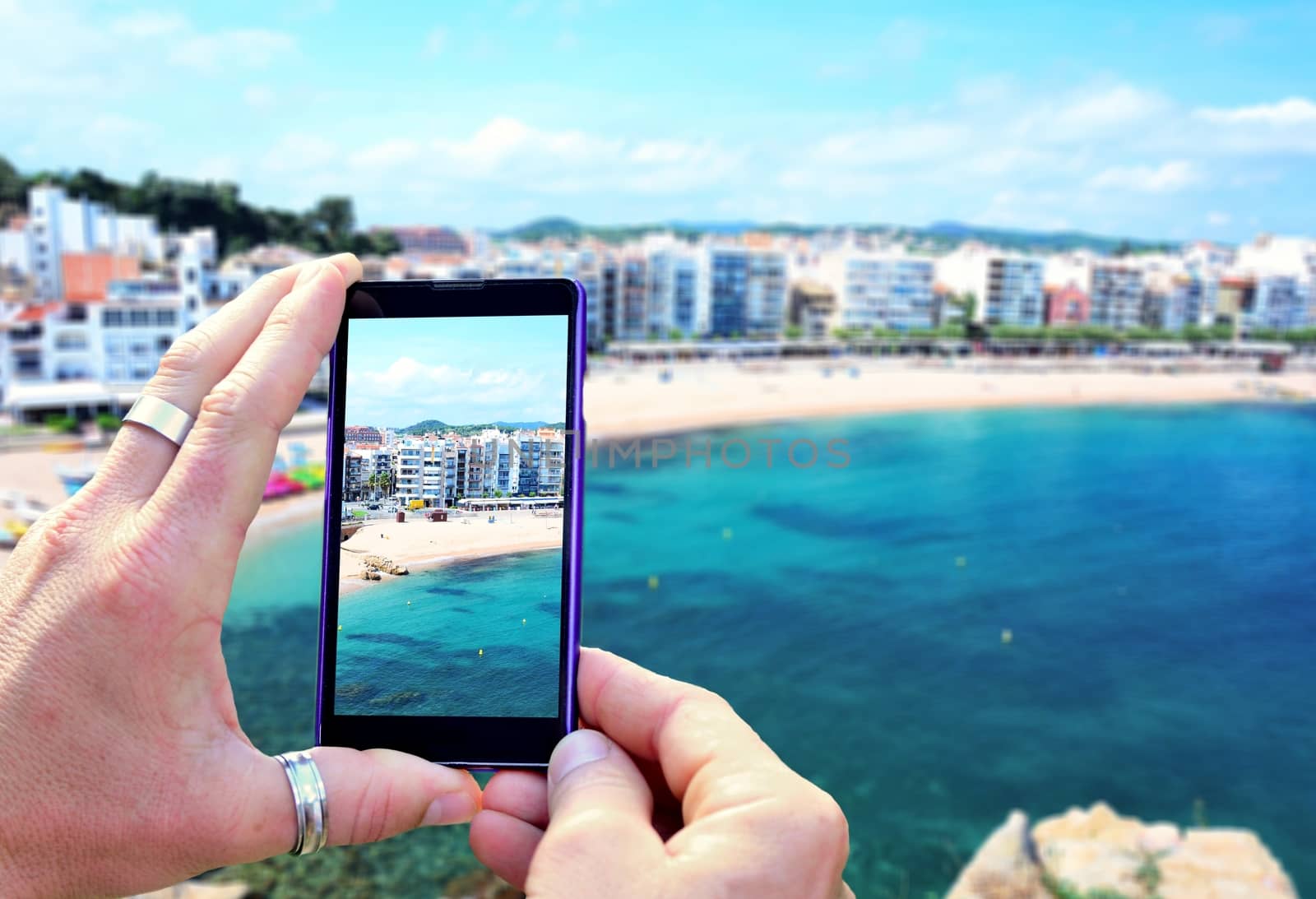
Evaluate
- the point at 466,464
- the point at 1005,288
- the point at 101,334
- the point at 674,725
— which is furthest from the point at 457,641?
the point at 1005,288

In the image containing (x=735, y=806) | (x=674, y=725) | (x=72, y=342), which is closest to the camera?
(x=735, y=806)

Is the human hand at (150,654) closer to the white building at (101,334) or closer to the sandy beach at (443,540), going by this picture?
the sandy beach at (443,540)

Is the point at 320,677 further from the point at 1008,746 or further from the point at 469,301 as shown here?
the point at 1008,746

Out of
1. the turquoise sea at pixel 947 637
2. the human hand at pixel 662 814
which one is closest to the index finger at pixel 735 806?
the human hand at pixel 662 814

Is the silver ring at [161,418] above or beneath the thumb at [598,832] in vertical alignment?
above

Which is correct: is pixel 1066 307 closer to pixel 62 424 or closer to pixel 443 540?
pixel 62 424

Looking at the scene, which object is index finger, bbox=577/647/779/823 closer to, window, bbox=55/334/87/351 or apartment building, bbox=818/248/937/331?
window, bbox=55/334/87/351
